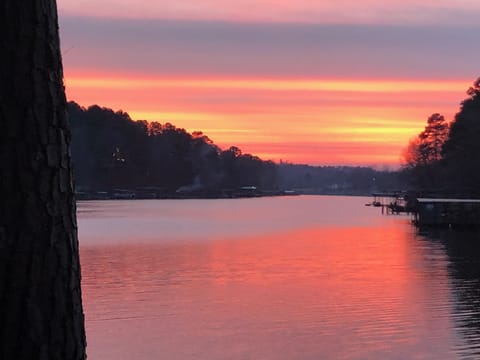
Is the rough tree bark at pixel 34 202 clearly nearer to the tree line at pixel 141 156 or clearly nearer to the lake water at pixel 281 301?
the lake water at pixel 281 301

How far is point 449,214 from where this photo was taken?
6400cm

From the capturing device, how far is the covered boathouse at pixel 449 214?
62500mm

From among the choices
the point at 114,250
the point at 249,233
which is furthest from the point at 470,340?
the point at 249,233

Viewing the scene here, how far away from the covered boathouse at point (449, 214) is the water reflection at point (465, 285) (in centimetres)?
708

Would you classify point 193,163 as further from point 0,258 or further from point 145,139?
point 0,258

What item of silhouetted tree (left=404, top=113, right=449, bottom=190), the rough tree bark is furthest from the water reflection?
silhouetted tree (left=404, top=113, right=449, bottom=190)

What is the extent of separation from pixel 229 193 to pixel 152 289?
16583cm

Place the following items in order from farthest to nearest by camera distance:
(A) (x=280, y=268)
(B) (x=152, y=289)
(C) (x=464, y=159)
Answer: (C) (x=464, y=159), (A) (x=280, y=268), (B) (x=152, y=289)

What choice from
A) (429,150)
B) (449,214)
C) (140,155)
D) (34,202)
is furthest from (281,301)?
(140,155)

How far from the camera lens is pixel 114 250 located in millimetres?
43438

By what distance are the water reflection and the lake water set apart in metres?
0.05

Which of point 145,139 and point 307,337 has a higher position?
point 145,139

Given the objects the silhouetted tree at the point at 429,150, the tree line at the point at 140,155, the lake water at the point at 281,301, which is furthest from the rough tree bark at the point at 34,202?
the tree line at the point at 140,155

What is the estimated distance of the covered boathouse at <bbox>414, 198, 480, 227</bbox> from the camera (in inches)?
2461
